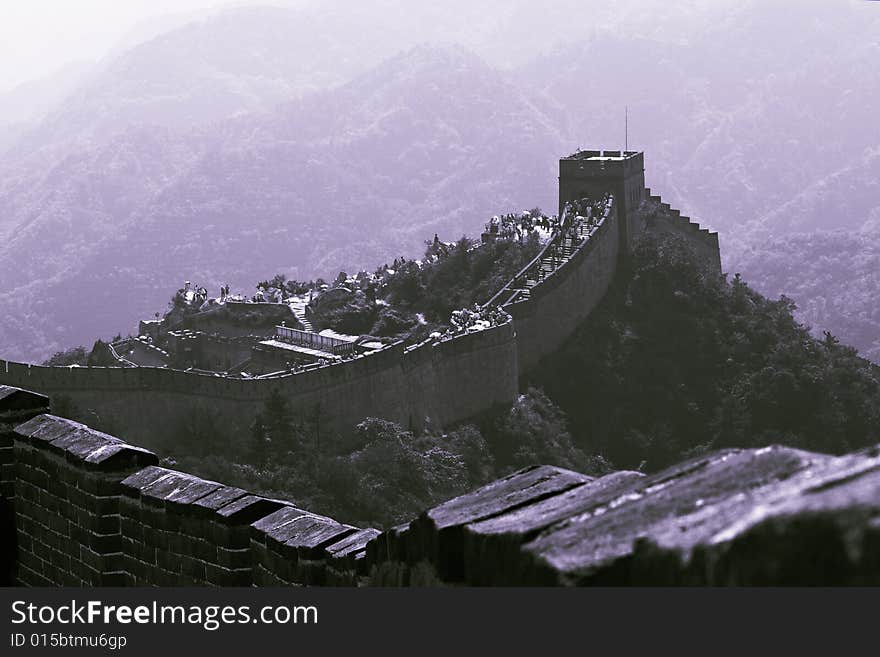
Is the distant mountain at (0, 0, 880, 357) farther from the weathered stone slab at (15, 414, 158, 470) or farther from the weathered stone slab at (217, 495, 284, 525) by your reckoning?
the weathered stone slab at (217, 495, 284, 525)

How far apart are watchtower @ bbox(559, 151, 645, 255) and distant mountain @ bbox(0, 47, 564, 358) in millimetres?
54323

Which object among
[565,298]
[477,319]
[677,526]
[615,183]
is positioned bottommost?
[677,526]

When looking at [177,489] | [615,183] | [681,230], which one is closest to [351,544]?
[177,489]

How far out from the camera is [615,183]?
49.4 meters

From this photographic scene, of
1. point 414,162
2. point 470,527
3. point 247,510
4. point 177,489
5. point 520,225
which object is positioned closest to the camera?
point 470,527

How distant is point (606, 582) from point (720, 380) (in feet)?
147

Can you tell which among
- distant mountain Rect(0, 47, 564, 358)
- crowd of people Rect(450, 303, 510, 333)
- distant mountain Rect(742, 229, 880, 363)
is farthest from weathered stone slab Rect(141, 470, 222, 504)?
distant mountain Rect(0, 47, 564, 358)

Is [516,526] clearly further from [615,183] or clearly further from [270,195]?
[270,195]

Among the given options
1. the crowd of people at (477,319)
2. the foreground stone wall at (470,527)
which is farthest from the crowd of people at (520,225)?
the foreground stone wall at (470,527)

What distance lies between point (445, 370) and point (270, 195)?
4088 inches

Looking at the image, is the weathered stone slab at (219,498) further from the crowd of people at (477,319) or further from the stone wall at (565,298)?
the stone wall at (565,298)

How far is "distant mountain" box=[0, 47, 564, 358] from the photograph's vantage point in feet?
379

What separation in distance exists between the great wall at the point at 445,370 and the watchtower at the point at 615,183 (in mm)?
37

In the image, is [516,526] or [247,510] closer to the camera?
[516,526]
